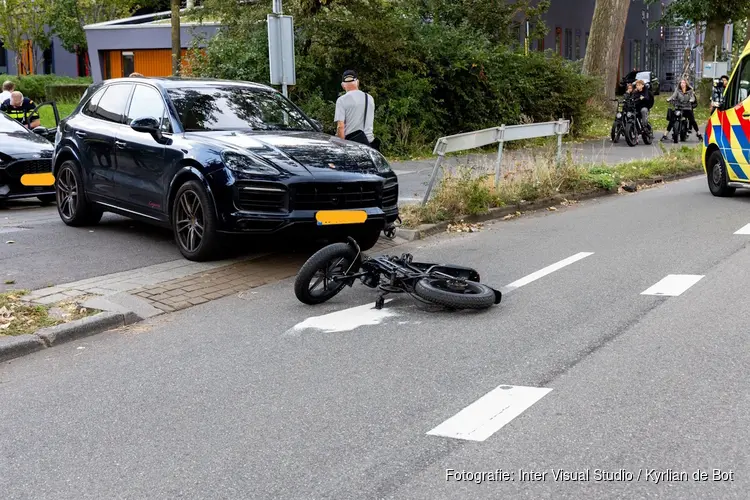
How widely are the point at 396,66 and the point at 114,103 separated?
1147 cm

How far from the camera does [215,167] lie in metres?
8.62

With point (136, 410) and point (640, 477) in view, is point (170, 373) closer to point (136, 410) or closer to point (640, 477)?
point (136, 410)

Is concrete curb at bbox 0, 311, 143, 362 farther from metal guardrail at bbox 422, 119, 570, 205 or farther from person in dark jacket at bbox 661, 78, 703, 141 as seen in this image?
person in dark jacket at bbox 661, 78, 703, 141

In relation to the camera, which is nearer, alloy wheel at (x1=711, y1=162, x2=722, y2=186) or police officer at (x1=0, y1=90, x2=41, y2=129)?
alloy wheel at (x1=711, y1=162, x2=722, y2=186)

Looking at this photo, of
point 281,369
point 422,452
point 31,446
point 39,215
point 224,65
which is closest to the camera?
point 422,452

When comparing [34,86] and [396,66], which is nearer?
[396,66]

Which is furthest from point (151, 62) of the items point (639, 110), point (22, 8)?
point (639, 110)

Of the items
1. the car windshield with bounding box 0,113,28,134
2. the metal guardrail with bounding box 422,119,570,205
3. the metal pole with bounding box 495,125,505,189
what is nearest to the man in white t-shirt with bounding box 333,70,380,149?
the metal guardrail with bounding box 422,119,570,205

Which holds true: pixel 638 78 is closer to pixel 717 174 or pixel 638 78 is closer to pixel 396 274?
pixel 717 174

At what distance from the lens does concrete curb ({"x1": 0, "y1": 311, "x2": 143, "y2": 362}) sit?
20.4 feet

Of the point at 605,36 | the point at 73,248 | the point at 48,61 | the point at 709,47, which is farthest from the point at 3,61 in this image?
the point at 73,248

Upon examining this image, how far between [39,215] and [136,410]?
29.0ft

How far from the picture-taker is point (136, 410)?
5094 millimetres

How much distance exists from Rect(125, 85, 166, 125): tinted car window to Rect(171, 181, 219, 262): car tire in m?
1.11
